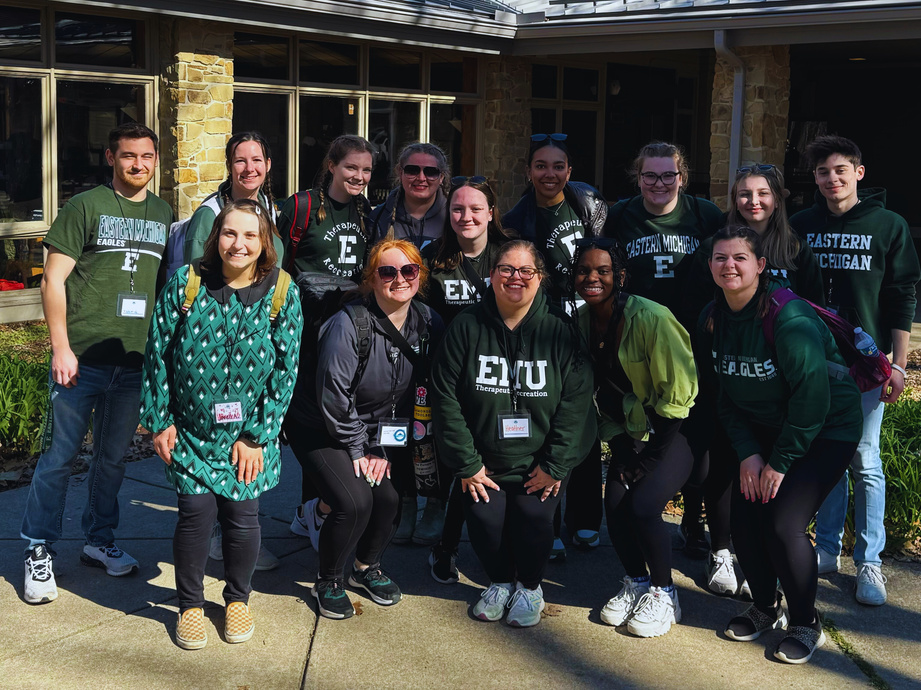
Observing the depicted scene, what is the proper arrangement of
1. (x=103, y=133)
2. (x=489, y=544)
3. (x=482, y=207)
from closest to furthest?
(x=489, y=544), (x=482, y=207), (x=103, y=133)

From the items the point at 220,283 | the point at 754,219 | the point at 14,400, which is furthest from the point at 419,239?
the point at 14,400

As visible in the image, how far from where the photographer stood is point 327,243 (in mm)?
4699

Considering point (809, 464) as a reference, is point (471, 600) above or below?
below

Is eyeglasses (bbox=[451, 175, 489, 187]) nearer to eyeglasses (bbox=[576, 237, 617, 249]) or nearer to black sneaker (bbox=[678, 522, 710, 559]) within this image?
eyeglasses (bbox=[576, 237, 617, 249])

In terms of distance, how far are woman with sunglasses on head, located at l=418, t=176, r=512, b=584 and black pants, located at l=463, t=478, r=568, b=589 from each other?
12.8 inches

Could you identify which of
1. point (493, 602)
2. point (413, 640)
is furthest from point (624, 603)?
point (413, 640)

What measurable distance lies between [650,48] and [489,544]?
9592mm

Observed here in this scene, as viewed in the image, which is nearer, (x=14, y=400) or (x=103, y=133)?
(x=14, y=400)

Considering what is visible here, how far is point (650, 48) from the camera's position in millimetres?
12414

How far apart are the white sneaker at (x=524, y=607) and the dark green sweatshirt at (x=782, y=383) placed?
984 millimetres

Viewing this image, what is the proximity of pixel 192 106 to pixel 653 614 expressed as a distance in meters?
8.01

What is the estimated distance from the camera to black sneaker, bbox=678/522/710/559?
15.7 feet

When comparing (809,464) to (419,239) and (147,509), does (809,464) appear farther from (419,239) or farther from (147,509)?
(147,509)

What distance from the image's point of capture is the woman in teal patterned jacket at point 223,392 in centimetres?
376
